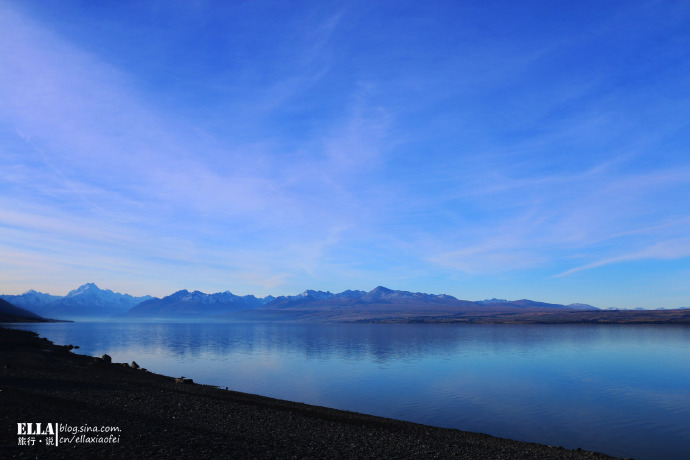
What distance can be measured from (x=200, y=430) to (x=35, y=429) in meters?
6.94

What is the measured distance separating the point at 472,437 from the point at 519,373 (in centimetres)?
3892

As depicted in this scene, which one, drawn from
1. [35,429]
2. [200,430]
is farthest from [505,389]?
[35,429]

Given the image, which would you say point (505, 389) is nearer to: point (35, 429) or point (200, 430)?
point (200, 430)

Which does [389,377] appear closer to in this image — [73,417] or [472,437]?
[472,437]

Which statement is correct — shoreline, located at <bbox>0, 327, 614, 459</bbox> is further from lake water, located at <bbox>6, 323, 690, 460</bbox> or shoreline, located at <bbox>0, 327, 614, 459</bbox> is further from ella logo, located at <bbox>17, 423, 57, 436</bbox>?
lake water, located at <bbox>6, 323, 690, 460</bbox>

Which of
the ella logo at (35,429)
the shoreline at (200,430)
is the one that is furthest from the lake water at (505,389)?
the ella logo at (35,429)

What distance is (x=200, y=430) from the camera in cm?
2083

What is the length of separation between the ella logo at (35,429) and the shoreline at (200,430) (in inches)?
2.9

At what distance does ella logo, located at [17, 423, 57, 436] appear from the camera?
1770cm

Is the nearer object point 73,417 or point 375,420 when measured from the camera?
point 73,417

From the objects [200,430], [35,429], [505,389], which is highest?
[35,429]

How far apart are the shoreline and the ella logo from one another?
7cm

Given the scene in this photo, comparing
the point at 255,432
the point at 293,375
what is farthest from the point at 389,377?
the point at 255,432

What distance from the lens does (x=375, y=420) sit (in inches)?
1191
